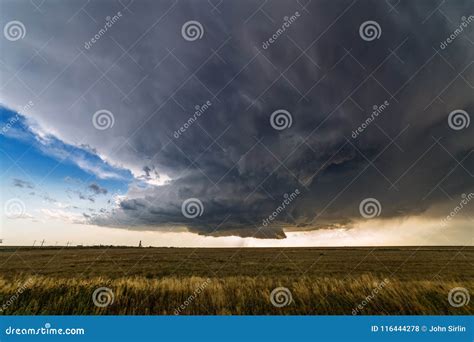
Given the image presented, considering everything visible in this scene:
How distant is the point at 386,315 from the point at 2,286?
37.1ft

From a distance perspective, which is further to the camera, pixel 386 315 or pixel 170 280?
pixel 170 280

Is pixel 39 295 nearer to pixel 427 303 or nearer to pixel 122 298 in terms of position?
→ pixel 122 298

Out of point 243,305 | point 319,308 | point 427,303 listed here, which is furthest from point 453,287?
point 243,305

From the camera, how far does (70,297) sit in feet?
31.2

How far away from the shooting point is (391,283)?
9.69 metres

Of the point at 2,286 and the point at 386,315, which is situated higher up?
the point at 386,315

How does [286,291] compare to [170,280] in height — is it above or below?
above

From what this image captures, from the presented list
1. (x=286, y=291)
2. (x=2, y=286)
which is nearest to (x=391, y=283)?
(x=286, y=291)
